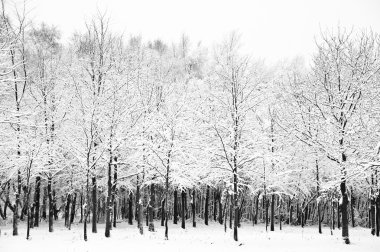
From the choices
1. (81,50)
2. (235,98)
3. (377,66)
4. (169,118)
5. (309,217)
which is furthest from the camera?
(309,217)

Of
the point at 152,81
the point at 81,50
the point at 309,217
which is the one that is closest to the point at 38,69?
the point at 81,50

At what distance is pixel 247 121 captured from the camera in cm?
1611

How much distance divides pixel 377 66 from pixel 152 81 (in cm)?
1341

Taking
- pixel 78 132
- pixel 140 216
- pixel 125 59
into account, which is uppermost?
pixel 125 59

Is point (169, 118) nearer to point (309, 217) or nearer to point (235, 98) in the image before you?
point (235, 98)

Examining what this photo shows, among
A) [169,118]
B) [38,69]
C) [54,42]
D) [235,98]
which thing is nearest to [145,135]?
[169,118]

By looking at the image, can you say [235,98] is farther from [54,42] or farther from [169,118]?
[54,42]

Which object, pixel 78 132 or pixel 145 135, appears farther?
pixel 145 135

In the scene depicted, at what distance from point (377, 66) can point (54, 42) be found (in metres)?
22.0

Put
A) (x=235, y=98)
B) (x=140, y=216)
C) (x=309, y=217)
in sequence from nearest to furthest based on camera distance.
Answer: (x=235, y=98)
(x=140, y=216)
(x=309, y=217)

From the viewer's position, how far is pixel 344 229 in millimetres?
13734

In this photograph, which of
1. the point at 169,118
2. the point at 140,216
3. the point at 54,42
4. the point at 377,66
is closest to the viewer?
the point at 377,66

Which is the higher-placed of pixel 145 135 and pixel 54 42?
pixel 54 42

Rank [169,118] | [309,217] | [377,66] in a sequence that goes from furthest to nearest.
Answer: [309,217], [169,118], [377,66]
